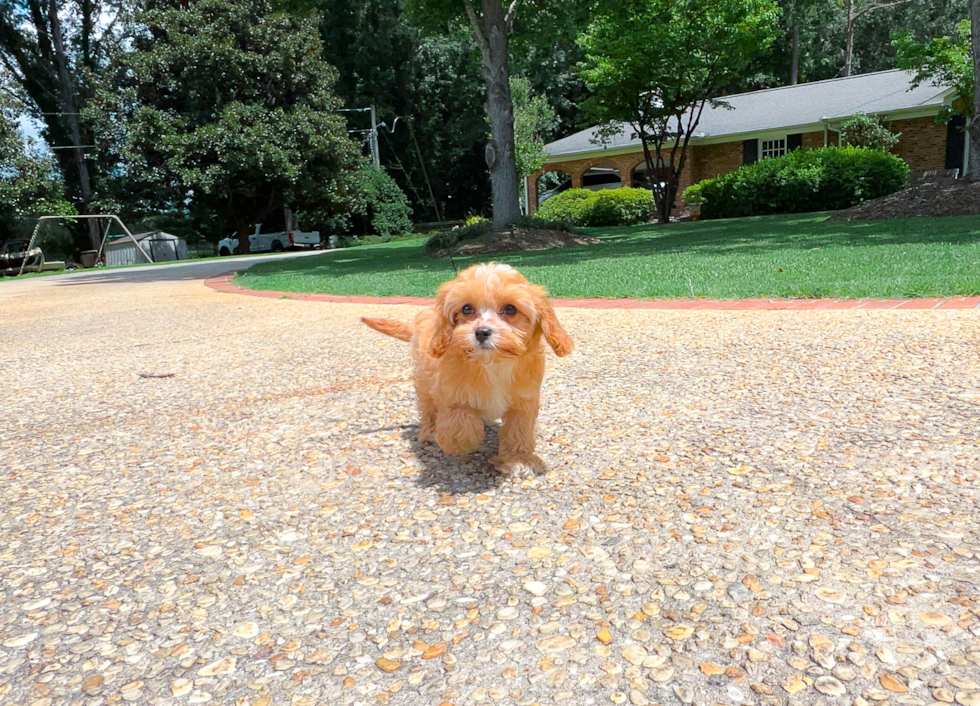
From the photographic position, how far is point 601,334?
641cm

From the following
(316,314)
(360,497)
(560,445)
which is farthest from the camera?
(316,314)

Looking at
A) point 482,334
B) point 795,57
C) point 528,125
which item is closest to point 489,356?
point 482,334

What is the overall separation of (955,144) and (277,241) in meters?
33.3

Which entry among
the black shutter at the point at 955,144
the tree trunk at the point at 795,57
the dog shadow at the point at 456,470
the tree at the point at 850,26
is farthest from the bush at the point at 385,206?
the dog shadow at the point at 456,470

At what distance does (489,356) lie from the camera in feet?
9.16

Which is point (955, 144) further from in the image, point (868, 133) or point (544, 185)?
point (544, 185)

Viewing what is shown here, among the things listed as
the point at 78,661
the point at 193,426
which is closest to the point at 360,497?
the point at 78,661

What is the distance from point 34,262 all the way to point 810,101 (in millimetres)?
34297

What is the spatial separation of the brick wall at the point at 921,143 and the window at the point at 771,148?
14.0 ft

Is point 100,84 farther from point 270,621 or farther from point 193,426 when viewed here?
point 270,621

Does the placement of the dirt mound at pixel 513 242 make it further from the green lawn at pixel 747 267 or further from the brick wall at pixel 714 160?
the brick wall at pixel 714 160

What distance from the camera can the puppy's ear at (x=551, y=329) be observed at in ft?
10.0

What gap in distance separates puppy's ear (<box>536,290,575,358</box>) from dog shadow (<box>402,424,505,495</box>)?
66 centimetres

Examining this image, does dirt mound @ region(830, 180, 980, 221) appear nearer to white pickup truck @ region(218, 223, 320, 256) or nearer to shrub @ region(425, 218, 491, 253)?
shrub @ region(425, 218, 491, 253)
